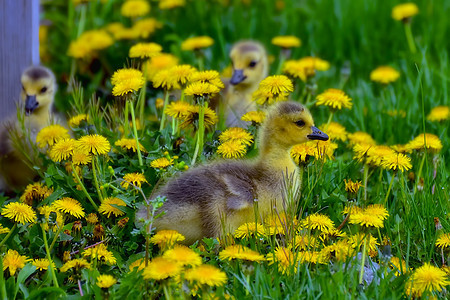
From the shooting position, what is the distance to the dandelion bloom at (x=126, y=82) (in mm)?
3887

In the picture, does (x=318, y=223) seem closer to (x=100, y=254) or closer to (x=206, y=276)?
(x=206, y=276)

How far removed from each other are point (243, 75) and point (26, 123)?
1.53 metres

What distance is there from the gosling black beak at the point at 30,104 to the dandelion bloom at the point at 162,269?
2.40m

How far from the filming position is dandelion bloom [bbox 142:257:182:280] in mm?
2801

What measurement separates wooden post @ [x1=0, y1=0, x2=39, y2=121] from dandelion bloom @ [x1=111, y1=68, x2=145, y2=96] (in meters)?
1.53

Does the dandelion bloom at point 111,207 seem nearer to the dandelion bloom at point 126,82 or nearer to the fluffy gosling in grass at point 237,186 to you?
the fluffy gosling in grass at point 237,186

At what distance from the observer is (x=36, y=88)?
199 inches

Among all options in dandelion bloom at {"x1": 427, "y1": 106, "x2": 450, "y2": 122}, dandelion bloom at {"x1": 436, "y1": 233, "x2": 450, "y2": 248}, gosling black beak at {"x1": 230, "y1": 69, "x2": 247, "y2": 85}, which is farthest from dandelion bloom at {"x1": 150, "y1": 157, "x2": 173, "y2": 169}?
dandelion bloom at {"x1": 427, "y1": 106, "x2": 450, "y2": 122}

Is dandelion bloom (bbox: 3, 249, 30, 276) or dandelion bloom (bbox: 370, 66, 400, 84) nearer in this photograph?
Result: dandelion bloom (bbox: 3, 249, 30, 276)

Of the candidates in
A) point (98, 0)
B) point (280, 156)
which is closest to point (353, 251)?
point (280, 156)

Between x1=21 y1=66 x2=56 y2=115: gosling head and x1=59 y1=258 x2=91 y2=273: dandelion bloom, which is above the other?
x1=21 y1=66 x2=56 y2=115: gosling head

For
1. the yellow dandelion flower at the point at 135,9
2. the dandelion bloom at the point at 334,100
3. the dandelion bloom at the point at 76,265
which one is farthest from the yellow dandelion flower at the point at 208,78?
the yellow dandelion flower at the point at 135,9

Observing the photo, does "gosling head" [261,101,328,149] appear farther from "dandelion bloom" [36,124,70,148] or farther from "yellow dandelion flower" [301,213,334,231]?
"dandelion bloom" [36,124,70,148]

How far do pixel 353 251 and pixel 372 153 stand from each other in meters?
0.72
